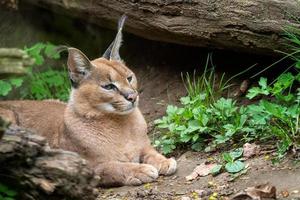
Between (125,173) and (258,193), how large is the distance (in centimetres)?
133

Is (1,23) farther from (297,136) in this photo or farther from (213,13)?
(297,136)

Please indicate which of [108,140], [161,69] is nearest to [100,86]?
[108,140]

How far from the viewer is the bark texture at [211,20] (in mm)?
5734

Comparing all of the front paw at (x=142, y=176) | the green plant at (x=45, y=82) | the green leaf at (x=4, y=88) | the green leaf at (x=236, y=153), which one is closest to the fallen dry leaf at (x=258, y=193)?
the green leaf at (x=236, y=153)

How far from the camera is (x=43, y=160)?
4.09 metres

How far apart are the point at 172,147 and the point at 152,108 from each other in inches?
47.3

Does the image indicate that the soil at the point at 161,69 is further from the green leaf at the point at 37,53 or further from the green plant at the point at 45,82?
the green leaf at the point at 37,53

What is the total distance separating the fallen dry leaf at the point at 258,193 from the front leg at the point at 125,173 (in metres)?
0.98

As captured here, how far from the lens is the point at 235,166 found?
525 cm

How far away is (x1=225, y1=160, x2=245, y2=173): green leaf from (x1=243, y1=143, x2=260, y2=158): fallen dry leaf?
0.14m

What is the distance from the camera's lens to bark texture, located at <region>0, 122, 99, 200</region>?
158 inches

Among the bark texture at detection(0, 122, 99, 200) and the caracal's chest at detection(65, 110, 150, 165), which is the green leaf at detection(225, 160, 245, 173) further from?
the bark texture at detection(0, 122, 99, 200)

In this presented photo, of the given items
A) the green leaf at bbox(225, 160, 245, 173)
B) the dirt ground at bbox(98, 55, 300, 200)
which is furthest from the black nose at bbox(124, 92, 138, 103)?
the green leaf at bbox(225, 160, 245, 173)

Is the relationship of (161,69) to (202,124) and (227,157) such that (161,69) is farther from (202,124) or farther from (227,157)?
(227,157)
